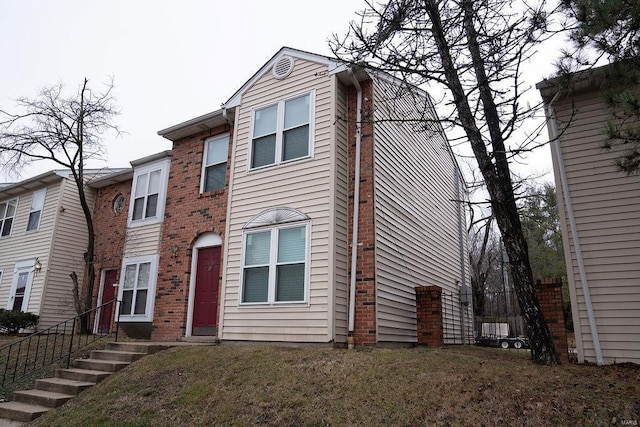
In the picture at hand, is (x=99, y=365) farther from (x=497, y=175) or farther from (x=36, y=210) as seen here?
(x=36, y=210)

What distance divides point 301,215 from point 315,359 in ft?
10.0

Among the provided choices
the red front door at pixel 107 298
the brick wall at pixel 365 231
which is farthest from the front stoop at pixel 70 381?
the red front door at pixel 107 298

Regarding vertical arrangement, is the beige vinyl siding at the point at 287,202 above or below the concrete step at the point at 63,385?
above

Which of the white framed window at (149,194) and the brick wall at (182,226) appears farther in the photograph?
the white framed window at (149,194)

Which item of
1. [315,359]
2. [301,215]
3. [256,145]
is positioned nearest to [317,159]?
[301,215]

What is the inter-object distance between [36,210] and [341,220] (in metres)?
13.9

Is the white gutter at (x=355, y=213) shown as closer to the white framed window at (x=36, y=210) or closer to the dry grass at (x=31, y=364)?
the dry grass at (x=31, y=364)

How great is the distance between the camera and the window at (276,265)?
8.98 m

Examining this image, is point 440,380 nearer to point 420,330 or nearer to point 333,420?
point 333,420

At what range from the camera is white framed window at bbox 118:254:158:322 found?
472 inches

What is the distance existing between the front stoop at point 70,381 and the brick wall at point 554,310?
7.26 m

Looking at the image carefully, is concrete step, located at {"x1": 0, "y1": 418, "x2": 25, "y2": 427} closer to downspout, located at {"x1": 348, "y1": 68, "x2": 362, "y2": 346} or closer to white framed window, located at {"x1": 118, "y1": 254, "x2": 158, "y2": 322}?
white framed window, located at {"x1": 118, "y1": 254, "x2": 158, "y2": 322}

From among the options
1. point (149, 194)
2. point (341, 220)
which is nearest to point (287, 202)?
point (341, 220)

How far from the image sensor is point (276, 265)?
9.26 metres
